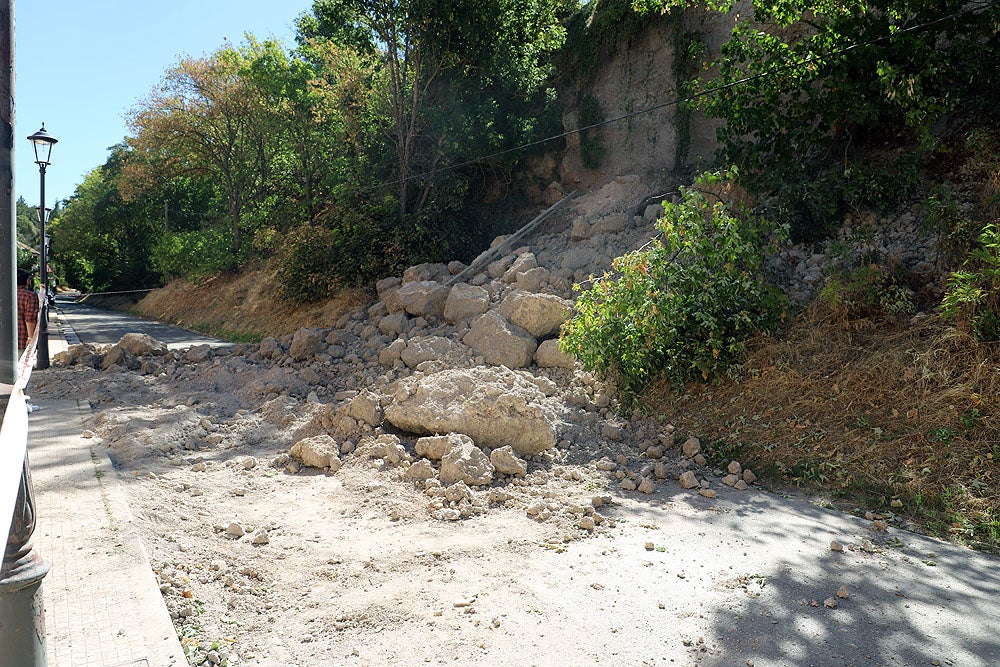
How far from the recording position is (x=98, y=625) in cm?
319

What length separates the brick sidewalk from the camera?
2998 millimetres

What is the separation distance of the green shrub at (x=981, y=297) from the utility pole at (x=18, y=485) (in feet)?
21.6

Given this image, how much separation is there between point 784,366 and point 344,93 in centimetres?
1412

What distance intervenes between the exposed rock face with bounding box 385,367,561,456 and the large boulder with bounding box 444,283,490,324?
11.0 feet

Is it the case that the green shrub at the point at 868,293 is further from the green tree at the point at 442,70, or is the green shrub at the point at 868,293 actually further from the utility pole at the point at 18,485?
the green tree at the point at 442,70

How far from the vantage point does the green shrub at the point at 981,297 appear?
567cm

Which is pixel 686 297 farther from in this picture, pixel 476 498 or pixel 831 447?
pixel 476 498

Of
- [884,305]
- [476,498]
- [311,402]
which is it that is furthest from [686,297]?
[311,402]

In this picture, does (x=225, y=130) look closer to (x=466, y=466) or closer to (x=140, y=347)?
(x=140, y=347)

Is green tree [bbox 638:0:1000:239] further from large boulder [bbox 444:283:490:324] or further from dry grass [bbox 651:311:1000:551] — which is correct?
large boulder [bbox 444:283:490:324]

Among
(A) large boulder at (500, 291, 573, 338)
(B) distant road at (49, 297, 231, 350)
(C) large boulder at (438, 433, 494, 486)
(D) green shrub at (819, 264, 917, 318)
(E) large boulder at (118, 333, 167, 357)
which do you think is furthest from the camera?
(B) distant road at (49, 297, 231, 350)

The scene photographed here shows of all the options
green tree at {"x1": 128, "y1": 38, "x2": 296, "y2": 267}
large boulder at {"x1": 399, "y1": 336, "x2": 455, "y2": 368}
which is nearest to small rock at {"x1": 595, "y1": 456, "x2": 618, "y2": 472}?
large boulder at {"x1": 399, "y1": 336, "x2": 455, "y2": 368}

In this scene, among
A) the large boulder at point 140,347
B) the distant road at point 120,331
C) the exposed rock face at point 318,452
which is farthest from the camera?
the distant road at point 120,331

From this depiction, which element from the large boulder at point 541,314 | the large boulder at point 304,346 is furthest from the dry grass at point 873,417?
the large boulder at point 304,346
